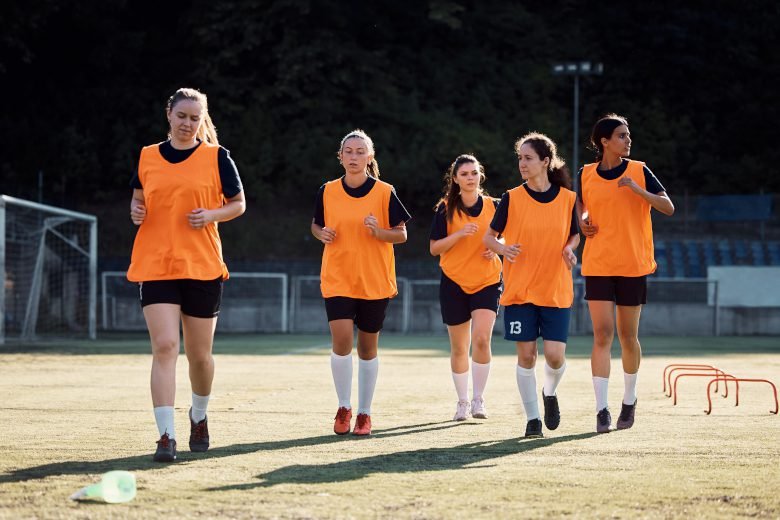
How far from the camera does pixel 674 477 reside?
20.2 ft

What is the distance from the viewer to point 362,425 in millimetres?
8234

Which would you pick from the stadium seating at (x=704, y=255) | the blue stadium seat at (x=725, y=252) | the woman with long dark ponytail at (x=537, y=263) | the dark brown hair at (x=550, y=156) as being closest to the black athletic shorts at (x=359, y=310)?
the woman with long dark ponytail at (x=537, y=263)

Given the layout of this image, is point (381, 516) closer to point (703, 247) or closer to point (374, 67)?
point (703, 247)

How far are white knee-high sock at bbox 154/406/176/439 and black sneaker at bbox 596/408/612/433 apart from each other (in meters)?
2.97

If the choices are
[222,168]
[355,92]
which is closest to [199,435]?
[222,168]

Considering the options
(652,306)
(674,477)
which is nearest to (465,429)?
(674,477)

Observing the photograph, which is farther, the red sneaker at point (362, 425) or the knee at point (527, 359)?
the knee at point (527, 359)

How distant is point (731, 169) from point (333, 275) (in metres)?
35.1

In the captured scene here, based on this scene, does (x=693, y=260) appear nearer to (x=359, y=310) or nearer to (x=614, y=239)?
(x=614, y=239)

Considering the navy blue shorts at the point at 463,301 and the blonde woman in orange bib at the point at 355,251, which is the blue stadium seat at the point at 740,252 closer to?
→ the navy blue shorts at the point at 463,301

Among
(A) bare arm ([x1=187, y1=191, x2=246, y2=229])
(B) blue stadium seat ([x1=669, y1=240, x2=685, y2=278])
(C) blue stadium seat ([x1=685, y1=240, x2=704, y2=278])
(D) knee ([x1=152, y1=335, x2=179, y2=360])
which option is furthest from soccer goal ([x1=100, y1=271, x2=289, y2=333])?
(D) knee ([x1=152, y1=335, x2=179, y2=360])

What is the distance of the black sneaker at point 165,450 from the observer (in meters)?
6.62

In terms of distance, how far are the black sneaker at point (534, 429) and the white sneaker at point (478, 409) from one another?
1403 millimetres

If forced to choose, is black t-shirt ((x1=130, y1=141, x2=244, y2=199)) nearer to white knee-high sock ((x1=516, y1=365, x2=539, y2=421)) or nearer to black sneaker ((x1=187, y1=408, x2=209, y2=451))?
black sneaker ((x1=187, y1=408, x2=209, y2=451))
